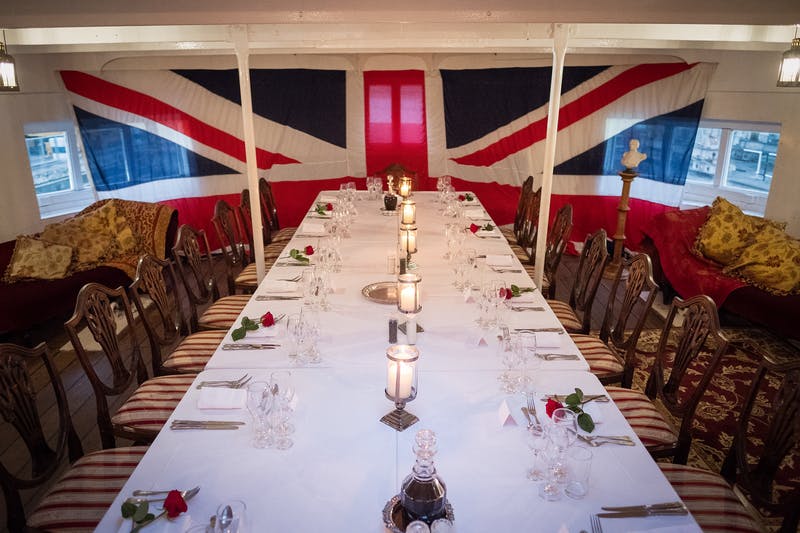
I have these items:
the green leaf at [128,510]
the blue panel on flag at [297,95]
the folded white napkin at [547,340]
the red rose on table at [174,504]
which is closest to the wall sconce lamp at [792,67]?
the folded white napkin at [547,340]

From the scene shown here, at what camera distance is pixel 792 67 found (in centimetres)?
390

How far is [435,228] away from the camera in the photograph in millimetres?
5340

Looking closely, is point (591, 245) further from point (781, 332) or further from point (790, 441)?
point (790, 441)

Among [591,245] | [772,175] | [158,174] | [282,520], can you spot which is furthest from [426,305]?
[158,174]

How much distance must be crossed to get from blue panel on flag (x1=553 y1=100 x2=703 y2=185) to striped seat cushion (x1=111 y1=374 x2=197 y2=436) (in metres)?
6.10

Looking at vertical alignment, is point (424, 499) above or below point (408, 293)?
below

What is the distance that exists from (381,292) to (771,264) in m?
3.62

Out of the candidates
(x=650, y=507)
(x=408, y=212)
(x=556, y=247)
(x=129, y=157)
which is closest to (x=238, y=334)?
(x=408, y=212)

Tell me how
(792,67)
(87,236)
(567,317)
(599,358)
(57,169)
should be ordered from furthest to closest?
(57,169) → (87,236) → (567,317) → (792,67) → (599,358)

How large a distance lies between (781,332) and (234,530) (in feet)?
15.4

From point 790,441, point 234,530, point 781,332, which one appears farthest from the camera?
point 781,332

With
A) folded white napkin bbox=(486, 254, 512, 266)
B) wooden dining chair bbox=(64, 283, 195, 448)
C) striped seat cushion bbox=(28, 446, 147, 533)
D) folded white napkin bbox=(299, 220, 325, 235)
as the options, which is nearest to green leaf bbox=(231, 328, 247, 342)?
wooden dining chair bbox=(64, 283, 195, 448)

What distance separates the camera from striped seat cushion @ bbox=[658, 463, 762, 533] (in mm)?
2166

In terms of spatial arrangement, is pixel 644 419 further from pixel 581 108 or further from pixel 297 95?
pixel 297 95
